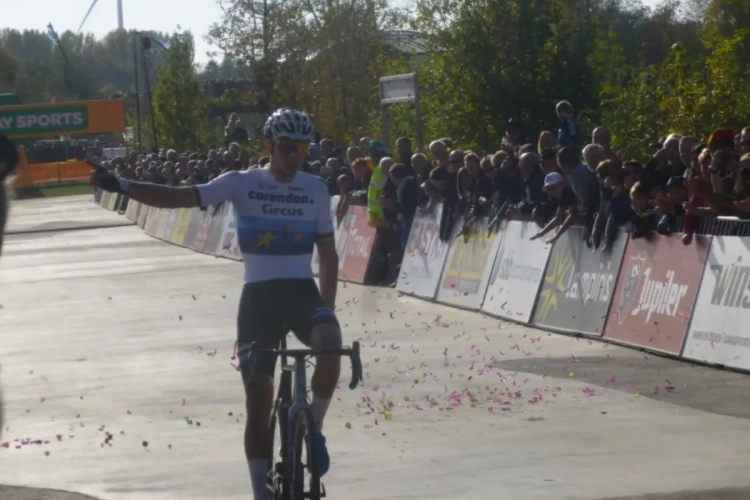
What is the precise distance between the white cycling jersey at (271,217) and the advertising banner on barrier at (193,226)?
1036 inches

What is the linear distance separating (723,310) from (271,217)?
6.31 meters

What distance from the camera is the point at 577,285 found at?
1502 centimetres

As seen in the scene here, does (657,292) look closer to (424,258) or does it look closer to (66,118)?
(424,258)

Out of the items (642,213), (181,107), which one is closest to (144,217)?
(181,107)

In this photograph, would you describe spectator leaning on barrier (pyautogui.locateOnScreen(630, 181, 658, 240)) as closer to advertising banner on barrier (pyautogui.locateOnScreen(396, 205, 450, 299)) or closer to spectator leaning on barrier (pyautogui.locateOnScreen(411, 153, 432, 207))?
advertising banner on barrier (pyautogui.locateOnScreen(396, 205, 450, 299))

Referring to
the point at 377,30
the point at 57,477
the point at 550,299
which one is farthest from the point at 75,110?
the point at 57,477

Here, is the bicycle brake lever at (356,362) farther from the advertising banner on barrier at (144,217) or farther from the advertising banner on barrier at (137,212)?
the advertising banner on barrier at (137,212)

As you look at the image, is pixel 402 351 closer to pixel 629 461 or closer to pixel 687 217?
pixel 687 217

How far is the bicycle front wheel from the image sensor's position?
6.26 meters

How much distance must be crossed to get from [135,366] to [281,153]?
25.0ft

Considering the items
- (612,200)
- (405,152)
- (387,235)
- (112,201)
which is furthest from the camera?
(112,201)

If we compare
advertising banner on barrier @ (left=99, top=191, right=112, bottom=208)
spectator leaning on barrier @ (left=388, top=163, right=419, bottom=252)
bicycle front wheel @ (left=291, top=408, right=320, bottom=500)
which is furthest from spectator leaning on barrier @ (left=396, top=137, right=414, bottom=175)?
advertising banner on barrier @ (left=99, top=191, right=112, bottom=208)

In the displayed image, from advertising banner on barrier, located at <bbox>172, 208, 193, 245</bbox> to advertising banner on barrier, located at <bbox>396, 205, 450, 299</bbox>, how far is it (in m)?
14.7

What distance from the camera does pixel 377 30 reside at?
47219 mm
